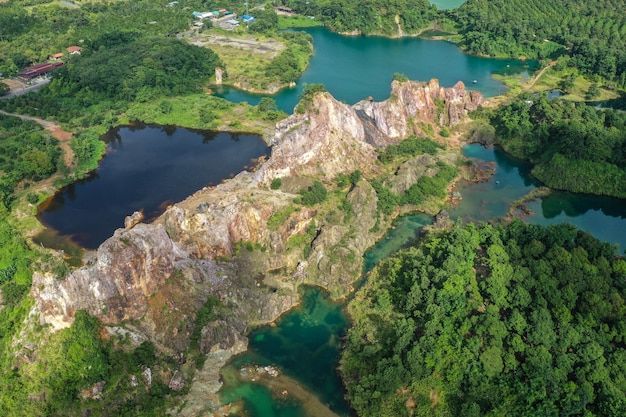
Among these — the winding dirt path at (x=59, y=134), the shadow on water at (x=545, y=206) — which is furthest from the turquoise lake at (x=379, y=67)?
the shadow on water at (x=545, y=206)

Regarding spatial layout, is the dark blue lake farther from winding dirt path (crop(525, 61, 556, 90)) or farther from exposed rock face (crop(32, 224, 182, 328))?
winding dirt path (crop(525, 61, 556, 90))

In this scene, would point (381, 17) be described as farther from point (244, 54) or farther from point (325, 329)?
point (325, 329)

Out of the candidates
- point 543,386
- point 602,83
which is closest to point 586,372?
point 543,386

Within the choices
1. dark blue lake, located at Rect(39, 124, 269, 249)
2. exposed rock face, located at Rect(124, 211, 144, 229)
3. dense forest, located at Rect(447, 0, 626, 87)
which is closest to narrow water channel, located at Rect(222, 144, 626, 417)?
exposed rock face, located at Rect(124, 211, 144, 229)

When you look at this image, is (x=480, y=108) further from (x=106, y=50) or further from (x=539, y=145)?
(x=106, y=50)

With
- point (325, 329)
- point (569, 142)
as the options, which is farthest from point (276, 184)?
point (569, 142)

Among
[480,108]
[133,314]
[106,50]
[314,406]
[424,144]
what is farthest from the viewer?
[106,50]

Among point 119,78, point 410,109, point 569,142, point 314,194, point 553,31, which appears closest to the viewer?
point 314,194
